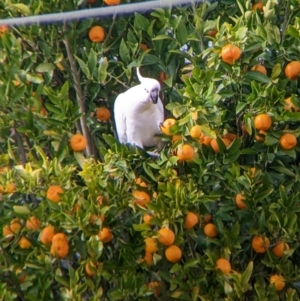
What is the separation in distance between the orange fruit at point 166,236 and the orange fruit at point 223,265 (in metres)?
0.21

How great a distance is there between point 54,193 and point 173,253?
1.55 feet

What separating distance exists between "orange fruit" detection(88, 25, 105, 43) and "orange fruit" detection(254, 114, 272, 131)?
71 centimetres

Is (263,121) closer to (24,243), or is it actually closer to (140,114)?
(140,114)

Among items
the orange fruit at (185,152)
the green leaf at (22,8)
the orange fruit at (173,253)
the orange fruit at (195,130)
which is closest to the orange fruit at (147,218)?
the orange fruit at (173,253)

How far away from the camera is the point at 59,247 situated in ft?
9.23

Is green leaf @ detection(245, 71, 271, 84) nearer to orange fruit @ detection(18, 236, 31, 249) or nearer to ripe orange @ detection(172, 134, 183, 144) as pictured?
ripe orange @ detection(172, 134, 183, 144)

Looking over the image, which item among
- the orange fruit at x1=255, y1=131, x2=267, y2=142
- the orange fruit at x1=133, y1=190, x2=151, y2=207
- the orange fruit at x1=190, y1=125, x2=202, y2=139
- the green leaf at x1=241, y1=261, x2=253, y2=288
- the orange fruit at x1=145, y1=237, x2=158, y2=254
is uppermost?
the orange fruit at x1=190, y1=125, x2=202, y2=139

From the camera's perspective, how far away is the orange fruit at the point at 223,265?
2.86 m

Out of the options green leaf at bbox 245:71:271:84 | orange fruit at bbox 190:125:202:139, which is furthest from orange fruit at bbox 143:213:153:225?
green leaf at bbox 245:71:271:84

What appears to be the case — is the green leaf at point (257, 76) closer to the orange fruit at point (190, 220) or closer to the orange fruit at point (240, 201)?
the orange fruit at point (240, 201)

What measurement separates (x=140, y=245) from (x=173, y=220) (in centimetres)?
19

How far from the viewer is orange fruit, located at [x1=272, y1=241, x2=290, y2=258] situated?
2896 mm

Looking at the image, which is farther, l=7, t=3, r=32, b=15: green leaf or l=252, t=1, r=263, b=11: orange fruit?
l=252, t=1, r=263, b=11: orange fruit

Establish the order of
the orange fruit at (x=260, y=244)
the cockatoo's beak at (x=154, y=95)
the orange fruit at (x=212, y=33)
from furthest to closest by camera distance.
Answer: the orange fruit at (x=212, y=33) < the orange fruit at (x=260, y=244) < the cockatoo's beak at (x=154, y=95)
